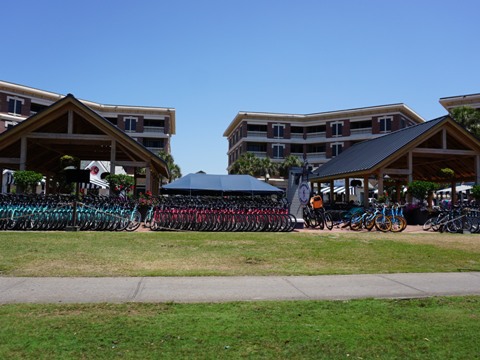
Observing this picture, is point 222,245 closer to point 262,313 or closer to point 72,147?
point 262,313

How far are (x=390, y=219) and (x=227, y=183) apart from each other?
8739 millimetres

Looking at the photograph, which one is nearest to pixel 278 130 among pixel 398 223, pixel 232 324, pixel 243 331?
pixel 398 223

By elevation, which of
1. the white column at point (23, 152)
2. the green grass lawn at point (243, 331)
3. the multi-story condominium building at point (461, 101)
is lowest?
the green grass lawn at point (243, 331)

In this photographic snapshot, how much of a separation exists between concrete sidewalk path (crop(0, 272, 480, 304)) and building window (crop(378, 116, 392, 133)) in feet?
178

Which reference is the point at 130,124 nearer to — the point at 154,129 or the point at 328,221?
the point at 154,129

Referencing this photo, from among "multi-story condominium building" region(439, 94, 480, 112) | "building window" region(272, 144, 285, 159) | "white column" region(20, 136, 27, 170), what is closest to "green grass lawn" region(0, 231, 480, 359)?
"white column" region(20, 136, 27, 170)

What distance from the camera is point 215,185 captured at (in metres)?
22.9

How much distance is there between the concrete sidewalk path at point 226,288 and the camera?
6270 mm

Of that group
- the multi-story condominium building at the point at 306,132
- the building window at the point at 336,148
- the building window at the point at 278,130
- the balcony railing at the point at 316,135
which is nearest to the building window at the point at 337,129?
the multi-story condominium building at the point at 306,132

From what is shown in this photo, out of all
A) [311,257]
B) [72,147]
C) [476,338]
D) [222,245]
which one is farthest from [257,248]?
[72,147]

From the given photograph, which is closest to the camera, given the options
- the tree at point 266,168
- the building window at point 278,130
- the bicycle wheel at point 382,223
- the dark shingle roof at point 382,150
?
the bicycle wheel at point 382,223

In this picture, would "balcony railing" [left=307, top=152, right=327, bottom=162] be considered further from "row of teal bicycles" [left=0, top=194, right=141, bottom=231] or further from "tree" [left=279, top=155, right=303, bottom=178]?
"row of teal bicycles" [left=0, top=194, right=141, bottom=231]

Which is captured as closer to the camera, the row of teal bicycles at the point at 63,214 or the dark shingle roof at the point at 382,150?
the row of teal bicycles at the point at 63,214

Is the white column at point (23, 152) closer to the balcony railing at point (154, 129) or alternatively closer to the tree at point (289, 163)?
the tree at point (289, 163)
